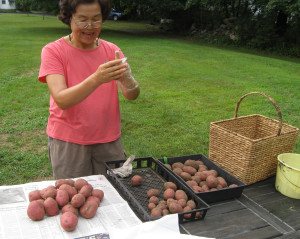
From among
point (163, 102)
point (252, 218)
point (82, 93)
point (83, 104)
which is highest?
point (82, 93)

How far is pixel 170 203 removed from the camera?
Answer: 157 centimetres

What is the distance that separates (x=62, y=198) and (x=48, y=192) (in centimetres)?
9

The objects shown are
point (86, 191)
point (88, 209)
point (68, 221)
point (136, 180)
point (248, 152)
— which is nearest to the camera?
point (68, 221)

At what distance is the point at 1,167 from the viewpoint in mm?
3658

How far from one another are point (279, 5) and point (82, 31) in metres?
13.1

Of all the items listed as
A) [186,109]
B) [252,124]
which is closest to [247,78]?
[186,109]

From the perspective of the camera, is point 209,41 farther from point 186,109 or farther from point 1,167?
point 1,167

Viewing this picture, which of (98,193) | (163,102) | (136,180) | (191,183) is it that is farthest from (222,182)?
(163,102)

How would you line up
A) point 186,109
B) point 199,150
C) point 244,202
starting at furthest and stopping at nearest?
point 186,109
point 199,150
point 244,202

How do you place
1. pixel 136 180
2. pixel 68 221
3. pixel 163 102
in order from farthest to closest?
pixel 163 102 < pixel 136 180 < pixel 68 221

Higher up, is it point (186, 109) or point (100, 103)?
point (100, 103)

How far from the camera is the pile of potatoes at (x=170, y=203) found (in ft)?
5.04

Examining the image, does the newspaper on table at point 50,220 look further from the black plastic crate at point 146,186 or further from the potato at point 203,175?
the potato at point 203,175

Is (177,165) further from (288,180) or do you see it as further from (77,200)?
(77,200)
